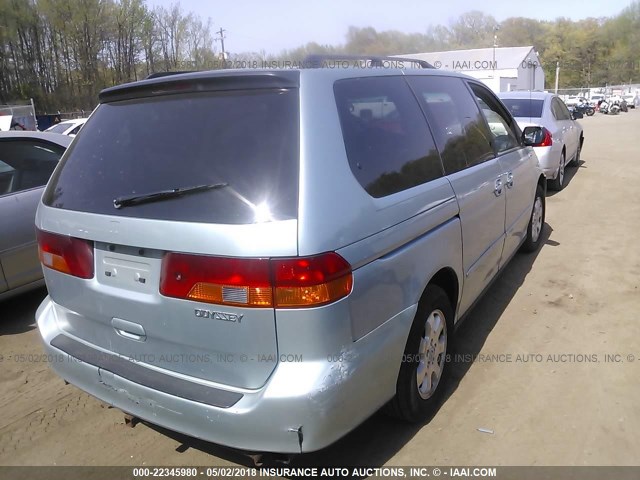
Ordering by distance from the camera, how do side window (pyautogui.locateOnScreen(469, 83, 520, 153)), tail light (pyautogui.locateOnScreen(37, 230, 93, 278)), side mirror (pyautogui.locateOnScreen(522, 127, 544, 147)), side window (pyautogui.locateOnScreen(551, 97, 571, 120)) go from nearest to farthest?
tail light (pyautogui.locateOnScreen(37, 230, 93, 278)) < side window (pyautogui.locateOnScreen(469, 83, 520, 153)) < side mirror (pyautogui.locateOnScreen(522, 127, 544, 147)) < side window (pyautogui.locateOnScreen(551, 97, 571, 120))

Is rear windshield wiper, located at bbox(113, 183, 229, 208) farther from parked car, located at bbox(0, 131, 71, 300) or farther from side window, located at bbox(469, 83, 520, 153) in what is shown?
side window, located at bbox(469, 83, 520, 153)

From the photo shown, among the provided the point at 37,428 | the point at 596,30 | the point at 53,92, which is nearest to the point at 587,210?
the point at 37,428

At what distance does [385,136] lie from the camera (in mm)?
2529

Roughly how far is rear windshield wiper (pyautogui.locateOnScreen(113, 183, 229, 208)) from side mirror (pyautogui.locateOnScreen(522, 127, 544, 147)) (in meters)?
3.67

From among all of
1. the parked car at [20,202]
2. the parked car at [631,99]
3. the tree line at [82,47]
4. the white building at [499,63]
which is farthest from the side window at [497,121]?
the parked car at [631,99]

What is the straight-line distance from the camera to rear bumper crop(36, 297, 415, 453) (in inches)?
76.7

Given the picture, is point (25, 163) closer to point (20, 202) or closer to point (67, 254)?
point (20, 202)

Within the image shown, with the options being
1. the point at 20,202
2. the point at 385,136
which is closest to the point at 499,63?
the point at 20,202

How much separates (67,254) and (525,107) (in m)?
8.17

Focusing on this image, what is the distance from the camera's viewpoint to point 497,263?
156 inches

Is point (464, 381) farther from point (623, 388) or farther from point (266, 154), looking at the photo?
point (266, 154)

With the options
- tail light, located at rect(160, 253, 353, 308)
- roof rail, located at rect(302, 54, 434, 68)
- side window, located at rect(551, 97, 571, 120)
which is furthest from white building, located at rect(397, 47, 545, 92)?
tail light, located at rect(160, 253, 353, 308)

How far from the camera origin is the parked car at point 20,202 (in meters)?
4.18

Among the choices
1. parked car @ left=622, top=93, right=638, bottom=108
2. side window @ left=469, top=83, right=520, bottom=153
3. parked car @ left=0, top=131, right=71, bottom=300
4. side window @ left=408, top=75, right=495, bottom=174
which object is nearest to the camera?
side window @ left=408, top=75, right=495, bottom=174
